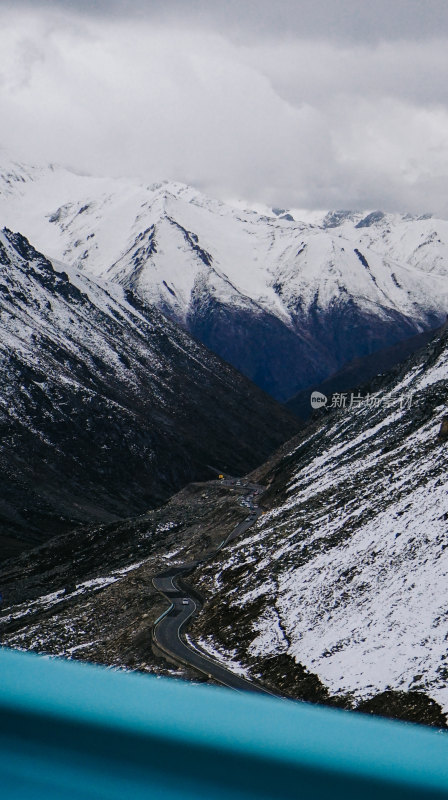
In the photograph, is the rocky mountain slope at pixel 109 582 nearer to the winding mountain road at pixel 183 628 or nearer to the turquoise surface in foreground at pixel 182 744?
the winding mountain road at pixel 183 628

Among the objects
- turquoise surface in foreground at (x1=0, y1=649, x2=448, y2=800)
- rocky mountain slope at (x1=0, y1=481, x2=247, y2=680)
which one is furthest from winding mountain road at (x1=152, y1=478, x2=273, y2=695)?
turquoise surface in foreground at (x1=0, y1=649, x2=448, y2=800)

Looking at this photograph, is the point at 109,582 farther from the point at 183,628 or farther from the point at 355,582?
the point at 355,582

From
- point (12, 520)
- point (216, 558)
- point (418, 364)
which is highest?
point (418, 364)

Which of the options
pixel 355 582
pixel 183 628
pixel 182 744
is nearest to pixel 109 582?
pixel 183 628

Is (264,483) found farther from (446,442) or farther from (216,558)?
(446,442)

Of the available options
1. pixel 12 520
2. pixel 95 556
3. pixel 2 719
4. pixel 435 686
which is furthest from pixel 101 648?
pixel 12 520

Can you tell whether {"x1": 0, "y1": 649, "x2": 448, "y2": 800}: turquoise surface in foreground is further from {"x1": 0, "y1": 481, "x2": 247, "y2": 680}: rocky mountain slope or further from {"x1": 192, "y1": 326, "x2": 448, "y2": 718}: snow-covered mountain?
{"x1": 0, "y1": 481, "x2": 247, "y2": 680}: rocky mountain slope
